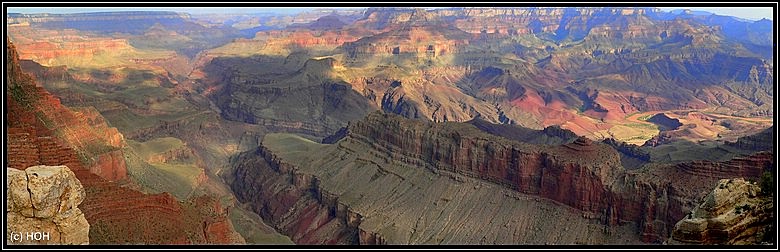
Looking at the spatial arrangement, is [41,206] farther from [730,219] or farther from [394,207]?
[394,207]

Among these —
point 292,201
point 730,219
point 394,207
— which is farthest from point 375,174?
point 730,219

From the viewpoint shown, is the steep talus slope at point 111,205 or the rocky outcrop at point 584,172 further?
the rocky outcrop at point 584,172

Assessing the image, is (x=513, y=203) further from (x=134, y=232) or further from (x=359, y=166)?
(x=134, y=232)

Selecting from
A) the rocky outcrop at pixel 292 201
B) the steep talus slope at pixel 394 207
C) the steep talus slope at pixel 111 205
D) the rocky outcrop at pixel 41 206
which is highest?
the rocky outcrop at pixel 41 206

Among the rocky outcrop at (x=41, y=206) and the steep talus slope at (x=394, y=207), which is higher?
the rocky outcrop at (x=41, y=206)

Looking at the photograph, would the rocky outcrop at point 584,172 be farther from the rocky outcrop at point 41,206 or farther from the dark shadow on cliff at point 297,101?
the dark shadow on cliff at point 297,101

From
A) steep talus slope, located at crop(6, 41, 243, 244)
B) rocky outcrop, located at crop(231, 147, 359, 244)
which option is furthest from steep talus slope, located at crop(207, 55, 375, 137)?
steep talus slope, located at crop(6, 41, 243, 244)

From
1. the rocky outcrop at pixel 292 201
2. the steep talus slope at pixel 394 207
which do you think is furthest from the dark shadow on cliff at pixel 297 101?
the steep talus slope at pixel 394 207
